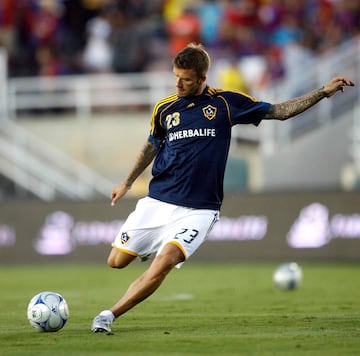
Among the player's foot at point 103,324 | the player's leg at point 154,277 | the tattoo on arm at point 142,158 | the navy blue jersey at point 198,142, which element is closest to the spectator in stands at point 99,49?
the tattoo on arm at point 142,158

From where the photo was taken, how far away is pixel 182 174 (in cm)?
945

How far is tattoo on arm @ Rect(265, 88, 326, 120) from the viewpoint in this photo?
935 cm

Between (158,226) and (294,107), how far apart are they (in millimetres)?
1601

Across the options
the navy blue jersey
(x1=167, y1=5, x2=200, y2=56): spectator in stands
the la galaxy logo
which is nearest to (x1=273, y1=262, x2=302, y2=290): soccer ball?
the navy blue jersey

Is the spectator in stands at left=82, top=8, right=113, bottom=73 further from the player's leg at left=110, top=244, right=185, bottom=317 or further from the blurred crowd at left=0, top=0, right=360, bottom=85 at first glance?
the player's leg at left=110, top=244, right=185, bottom=317

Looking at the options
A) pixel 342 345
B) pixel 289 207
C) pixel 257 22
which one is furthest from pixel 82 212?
pixel 342 345

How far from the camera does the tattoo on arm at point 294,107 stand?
30.7 feet

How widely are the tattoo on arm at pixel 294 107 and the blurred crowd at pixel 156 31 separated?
12.3m

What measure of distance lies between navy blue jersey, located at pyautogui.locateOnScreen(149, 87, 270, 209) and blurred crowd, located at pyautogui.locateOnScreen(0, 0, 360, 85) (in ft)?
40.4

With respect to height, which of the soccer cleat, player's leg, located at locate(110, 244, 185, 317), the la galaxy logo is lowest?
the soccer cleat

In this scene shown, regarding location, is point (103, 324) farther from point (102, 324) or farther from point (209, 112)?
point (209, 112)

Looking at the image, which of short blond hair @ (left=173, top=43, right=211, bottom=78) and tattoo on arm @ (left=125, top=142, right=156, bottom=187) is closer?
short blond hair @ (left=173, top=43, right=211, bottom=78)

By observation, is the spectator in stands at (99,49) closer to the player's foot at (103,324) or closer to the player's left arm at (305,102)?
the player's left arm at (305,102)

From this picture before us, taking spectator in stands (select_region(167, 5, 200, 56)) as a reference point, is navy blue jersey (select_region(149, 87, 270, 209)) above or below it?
below
